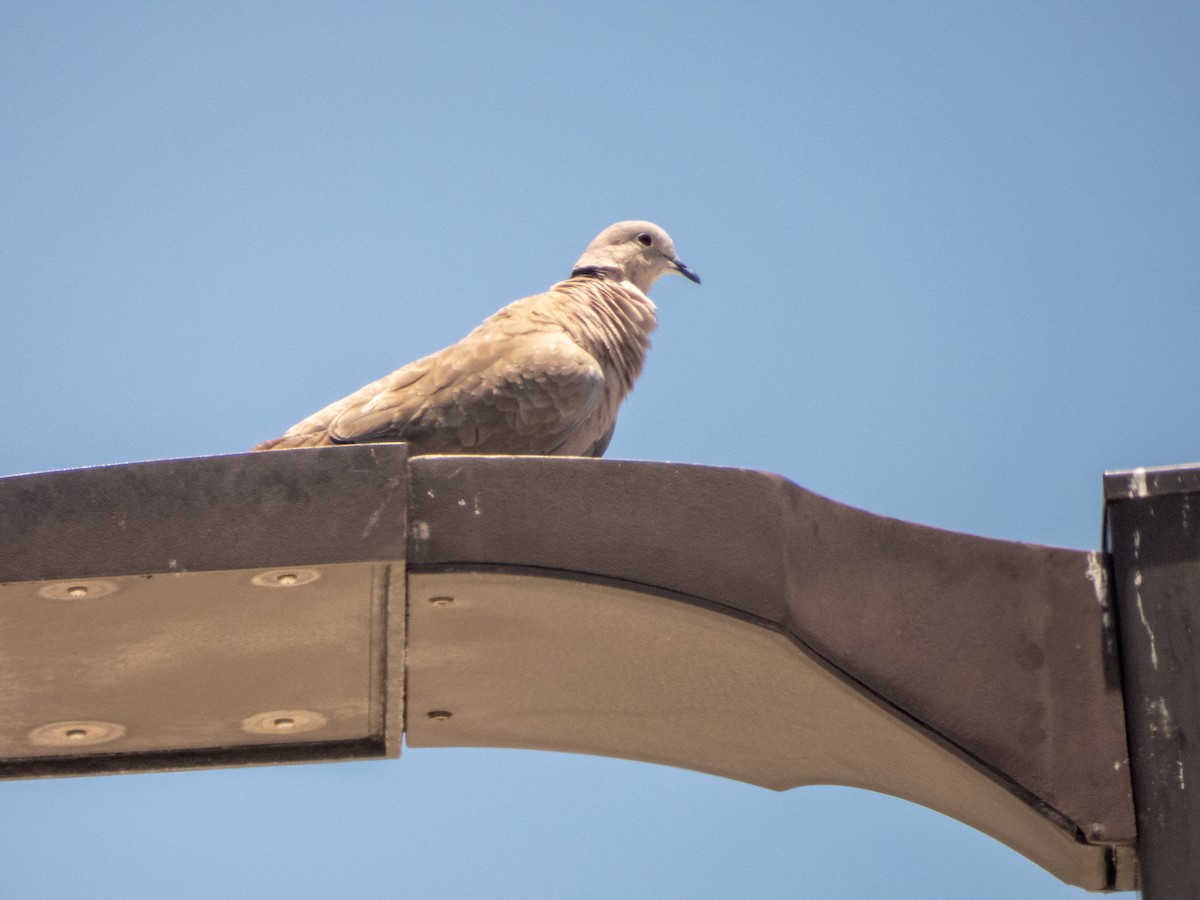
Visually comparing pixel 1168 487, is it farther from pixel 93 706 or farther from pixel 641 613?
pixel 93 706

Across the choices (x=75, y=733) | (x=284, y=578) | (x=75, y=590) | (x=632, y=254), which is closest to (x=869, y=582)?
(x=284, y=578)

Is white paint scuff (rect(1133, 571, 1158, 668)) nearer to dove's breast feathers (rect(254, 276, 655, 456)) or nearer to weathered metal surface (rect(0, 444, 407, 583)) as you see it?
weathered metal surface (rect(0, 444, 407, 583))

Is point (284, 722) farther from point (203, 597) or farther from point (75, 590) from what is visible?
point (75, 590)

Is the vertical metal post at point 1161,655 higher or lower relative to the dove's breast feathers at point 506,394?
lower

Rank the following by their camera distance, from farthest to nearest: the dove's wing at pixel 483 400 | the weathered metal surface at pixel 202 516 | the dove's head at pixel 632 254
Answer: the dove's head at pixel 632 254 < the dove's wing at pixel 483 400 < the weathered metal surface at pixel 202 516

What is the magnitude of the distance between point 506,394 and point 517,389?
49 millimetres

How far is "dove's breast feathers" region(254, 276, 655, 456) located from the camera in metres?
6.43

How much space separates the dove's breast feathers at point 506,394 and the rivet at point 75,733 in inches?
54.3

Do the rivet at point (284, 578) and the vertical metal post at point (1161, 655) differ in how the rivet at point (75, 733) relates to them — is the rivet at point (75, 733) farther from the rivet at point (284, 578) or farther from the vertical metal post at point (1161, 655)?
the vertical metal post at point (1161, 655)

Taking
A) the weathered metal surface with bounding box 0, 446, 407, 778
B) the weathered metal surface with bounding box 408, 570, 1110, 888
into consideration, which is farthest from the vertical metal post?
the weathered metal surface with bounding box 0, 446, 407, 778

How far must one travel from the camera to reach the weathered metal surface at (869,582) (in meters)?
4.57

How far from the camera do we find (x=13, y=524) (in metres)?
4.48

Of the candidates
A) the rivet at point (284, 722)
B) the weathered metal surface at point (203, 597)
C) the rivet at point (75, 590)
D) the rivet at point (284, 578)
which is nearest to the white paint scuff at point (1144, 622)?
the weathered metal surface at point (203, 597)

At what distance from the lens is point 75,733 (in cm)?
534
